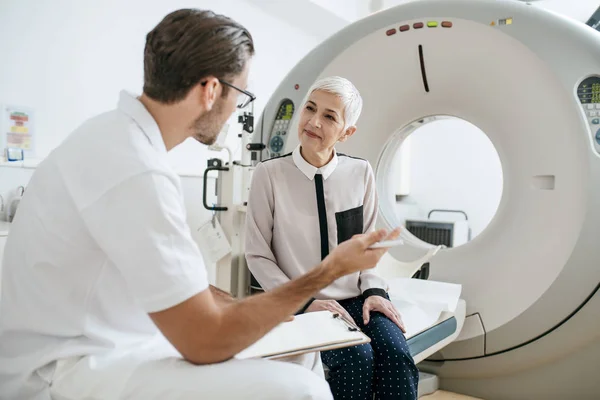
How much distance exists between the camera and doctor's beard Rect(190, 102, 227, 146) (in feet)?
3.20

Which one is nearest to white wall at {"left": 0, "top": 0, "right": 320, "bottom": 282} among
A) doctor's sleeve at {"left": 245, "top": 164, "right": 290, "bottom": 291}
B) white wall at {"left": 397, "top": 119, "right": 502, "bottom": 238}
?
doctor's sleeve at {"left": 245, "top": 164, "right": 290, "bottom": 291}

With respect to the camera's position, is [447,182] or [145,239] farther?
[447,182]

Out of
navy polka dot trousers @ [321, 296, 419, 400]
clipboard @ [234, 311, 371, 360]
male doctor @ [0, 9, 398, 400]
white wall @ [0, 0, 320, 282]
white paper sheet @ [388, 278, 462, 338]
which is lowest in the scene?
navy polka dot trousers @ [321, 296, 419, 400]

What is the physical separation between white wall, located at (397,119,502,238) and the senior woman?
3464 mm

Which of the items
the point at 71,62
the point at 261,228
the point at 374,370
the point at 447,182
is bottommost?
the point at 374,370

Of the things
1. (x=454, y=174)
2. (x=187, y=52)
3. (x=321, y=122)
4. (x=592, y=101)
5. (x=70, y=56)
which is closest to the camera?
(x=187, y=52)

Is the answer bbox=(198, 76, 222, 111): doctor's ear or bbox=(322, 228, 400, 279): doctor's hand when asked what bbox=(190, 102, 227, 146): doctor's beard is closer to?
bbox=(198, 76, 222, 111): doctor's ear

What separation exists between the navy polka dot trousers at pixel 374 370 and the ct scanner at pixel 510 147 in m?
0.71

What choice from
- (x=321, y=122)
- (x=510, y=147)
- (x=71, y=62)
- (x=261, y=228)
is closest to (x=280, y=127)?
(x=321, y=122)

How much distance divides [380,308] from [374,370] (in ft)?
0.63

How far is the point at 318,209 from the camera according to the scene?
5.11ft

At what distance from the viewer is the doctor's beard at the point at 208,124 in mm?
974

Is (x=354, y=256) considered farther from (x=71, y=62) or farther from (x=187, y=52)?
(x=71, y=62)

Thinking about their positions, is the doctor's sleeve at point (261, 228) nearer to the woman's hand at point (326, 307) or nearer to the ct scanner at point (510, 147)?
the woman's hand at point (326, 307)
